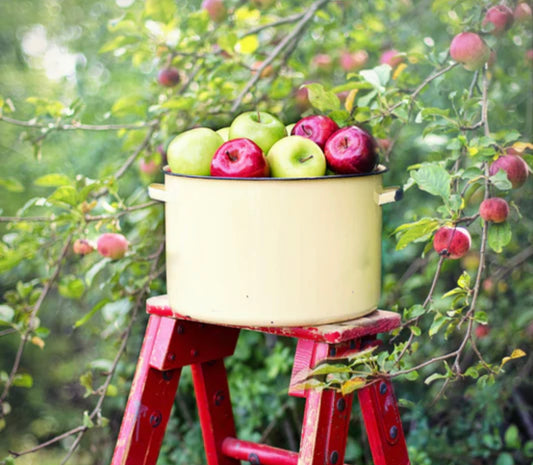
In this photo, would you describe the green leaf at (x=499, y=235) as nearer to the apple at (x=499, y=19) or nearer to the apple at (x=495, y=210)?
the apple at (x=495, y=210)

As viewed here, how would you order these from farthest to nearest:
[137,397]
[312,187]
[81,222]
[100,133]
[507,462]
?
[100,133], [507,462], [81,222], [137,397], [312,187]

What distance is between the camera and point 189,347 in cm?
160

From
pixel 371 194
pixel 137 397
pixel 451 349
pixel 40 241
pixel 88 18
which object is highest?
pixel 88 18

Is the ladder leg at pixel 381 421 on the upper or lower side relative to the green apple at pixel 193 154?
lower

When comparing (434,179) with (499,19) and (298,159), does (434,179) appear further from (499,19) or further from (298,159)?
(499,19)

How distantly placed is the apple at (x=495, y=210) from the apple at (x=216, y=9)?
1211mm

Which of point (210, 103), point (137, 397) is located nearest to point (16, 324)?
point (137, 397)

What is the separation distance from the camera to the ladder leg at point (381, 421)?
1429 mm

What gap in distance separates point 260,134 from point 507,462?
143cm

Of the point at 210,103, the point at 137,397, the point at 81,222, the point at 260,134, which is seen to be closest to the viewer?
the point at 260,134

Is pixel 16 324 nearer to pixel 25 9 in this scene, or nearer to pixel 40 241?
pixel 40 241

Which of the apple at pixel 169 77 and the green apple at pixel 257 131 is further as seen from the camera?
the apple at pixel 169 77

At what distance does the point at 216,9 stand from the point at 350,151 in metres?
1.17

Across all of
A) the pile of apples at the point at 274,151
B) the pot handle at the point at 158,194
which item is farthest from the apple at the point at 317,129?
the pot handle at the point at 158,194
